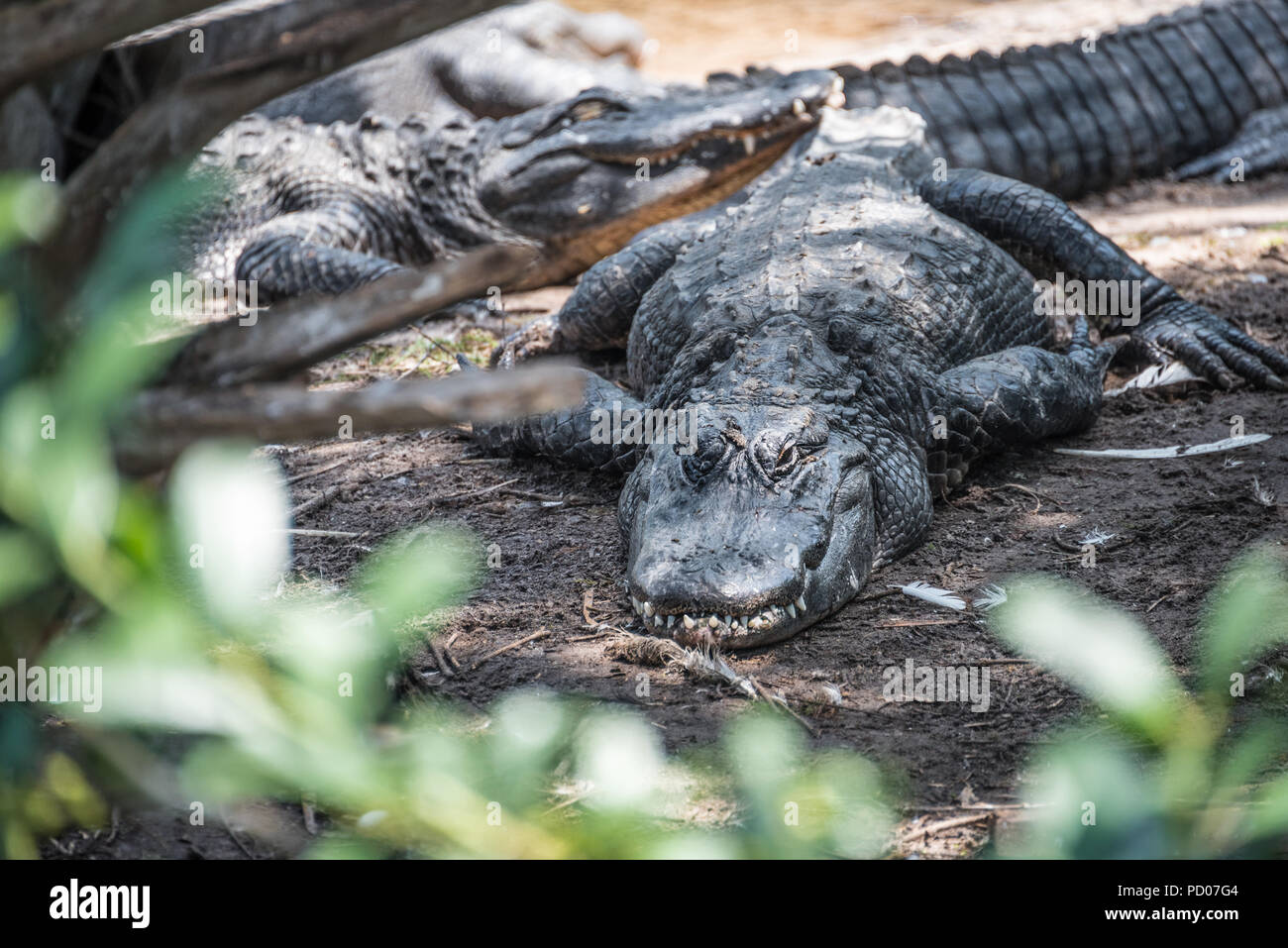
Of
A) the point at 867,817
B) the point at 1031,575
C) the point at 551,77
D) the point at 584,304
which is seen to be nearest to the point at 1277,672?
the point at 1031,575

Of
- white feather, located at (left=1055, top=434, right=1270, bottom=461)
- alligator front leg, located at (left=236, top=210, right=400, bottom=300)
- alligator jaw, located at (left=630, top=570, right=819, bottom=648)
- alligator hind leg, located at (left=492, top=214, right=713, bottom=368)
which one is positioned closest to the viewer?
alligator jaw, located at (left=630, top=570, right=819, bottom=648)

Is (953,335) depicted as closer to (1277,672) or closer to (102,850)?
(1277,672)

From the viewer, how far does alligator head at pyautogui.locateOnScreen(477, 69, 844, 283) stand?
238 inches

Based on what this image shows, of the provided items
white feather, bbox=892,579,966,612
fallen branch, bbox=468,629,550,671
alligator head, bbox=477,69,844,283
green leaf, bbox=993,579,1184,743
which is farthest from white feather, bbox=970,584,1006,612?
alligator head, bbox=477,69,844,283

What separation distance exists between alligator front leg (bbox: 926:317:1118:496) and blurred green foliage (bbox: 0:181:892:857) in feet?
9.60

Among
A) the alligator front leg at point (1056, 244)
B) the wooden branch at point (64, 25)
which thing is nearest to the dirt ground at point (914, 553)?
the alligator front leg at point (1056, 244)

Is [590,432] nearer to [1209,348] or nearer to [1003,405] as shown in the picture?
[1003,405]

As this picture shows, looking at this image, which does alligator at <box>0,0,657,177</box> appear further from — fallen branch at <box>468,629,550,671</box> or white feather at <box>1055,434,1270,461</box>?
fallen branch at <box>468,629,550,671</box>

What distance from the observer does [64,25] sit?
1045 millimetres

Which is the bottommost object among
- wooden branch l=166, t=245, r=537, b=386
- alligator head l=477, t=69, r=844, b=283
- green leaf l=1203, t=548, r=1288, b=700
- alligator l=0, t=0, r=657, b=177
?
green leaf l=1203, t=548, r=1288, b=700

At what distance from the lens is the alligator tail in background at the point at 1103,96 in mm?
6664

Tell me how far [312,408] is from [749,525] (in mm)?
2127

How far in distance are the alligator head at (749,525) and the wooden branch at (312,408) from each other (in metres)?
1.95

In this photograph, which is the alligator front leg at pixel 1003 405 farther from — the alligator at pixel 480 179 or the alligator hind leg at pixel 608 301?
the alligator at pixel 480 179
